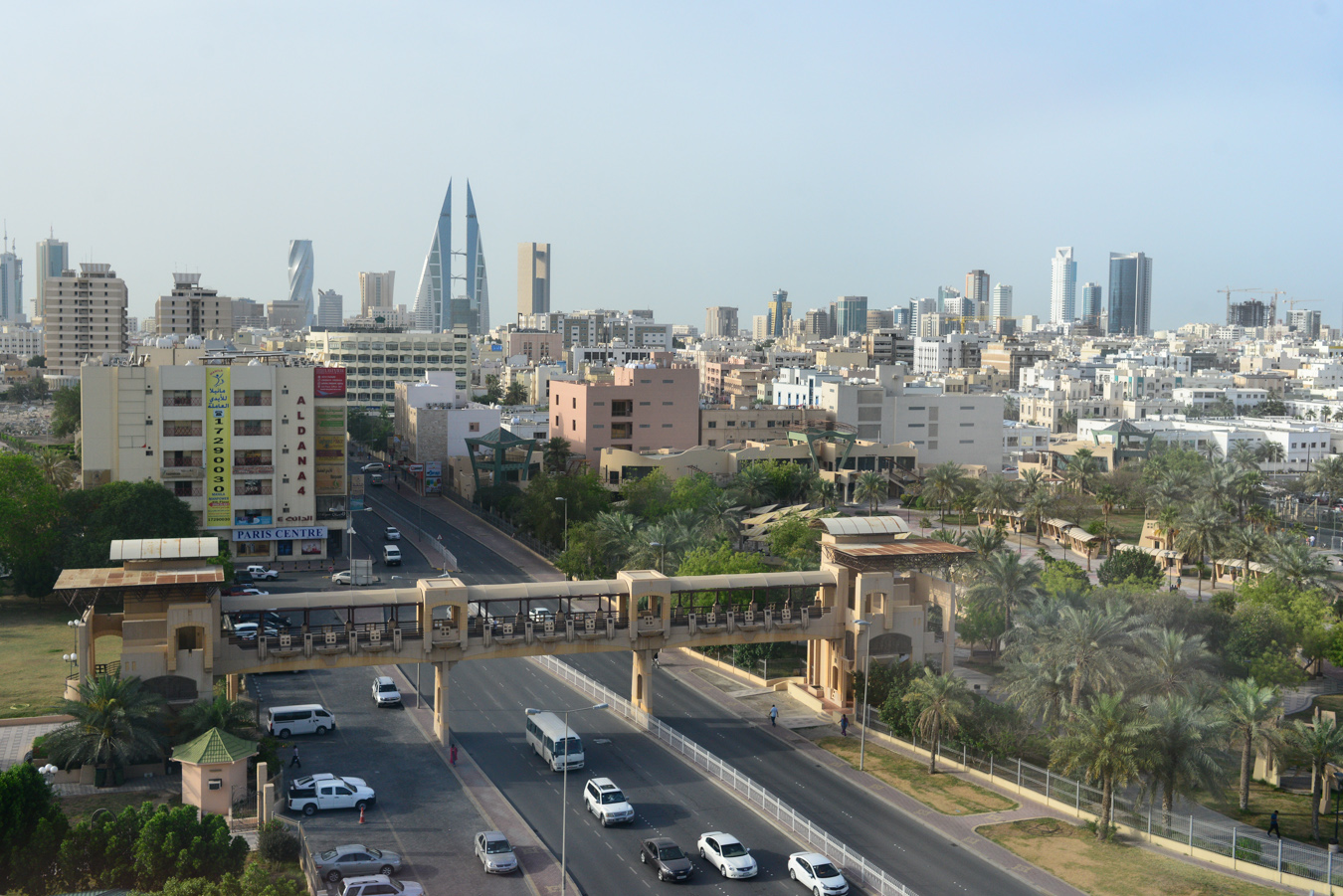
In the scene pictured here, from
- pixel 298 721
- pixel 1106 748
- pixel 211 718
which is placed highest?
pixel 1106 748

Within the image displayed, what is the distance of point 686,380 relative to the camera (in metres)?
137

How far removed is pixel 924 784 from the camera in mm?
49688

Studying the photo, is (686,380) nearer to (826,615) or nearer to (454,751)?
(826,615)

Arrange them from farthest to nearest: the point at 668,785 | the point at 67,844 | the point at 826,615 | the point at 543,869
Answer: the point at 826,615 → the point at 668,785 → the point at 543,869 → the point at 67,844

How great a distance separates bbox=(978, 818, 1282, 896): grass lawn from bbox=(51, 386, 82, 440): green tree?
152m

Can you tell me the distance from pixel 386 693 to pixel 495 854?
20.8 m

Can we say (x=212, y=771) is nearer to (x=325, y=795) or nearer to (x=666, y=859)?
(x=325, y=795)

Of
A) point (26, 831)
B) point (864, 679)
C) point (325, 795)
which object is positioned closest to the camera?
point (26, 831)

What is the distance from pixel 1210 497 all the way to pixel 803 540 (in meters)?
42.1

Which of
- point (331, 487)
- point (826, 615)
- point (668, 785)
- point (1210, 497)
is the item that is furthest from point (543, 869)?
point (1210, 497)

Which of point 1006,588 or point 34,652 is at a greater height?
point 1006,588

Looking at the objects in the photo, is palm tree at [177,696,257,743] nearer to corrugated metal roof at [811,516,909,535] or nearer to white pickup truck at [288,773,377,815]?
white pickup truck at [288,773,377,815]

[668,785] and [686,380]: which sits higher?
[686,380]

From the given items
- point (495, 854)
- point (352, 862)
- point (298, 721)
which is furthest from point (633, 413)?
point (352, 862)
